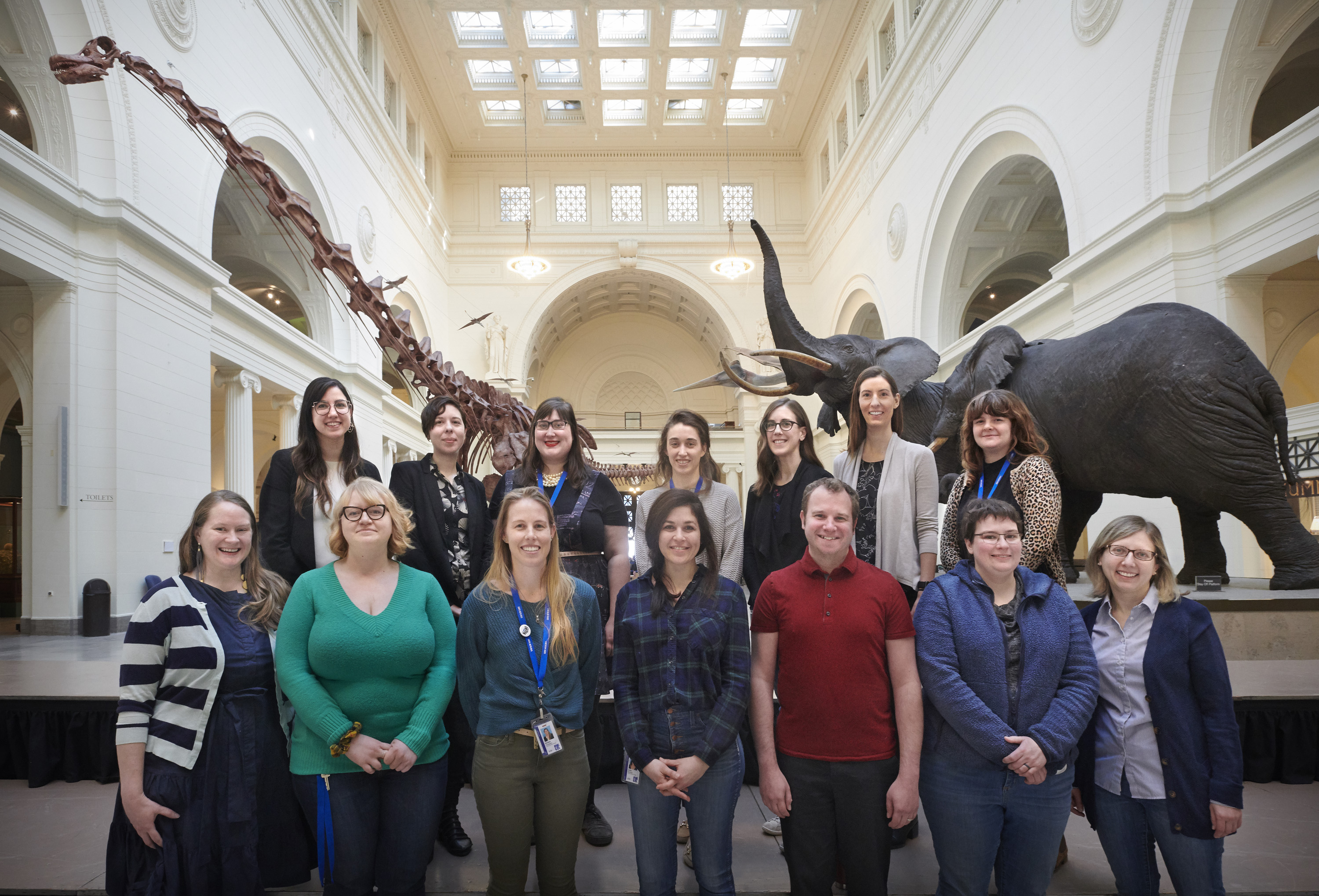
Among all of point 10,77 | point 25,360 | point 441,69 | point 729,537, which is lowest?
point 729,537

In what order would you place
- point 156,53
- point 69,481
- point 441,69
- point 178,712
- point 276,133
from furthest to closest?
1. point 441,69
2. point 276,133
3. point 156,53
4. point 69,481
5. point 178,712

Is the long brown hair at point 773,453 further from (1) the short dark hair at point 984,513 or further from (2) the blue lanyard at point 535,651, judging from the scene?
(2) the blue lanyard at point 535,651

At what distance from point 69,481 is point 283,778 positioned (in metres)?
7.94

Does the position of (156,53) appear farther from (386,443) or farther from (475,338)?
(475,338)

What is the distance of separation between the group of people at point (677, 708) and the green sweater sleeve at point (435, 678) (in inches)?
0.4

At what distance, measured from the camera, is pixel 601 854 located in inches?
131

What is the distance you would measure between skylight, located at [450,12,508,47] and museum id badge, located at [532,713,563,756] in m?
22.4

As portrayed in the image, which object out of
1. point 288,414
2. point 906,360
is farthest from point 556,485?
point 288,414

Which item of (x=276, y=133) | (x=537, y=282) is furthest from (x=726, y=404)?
(x=276, y=133)

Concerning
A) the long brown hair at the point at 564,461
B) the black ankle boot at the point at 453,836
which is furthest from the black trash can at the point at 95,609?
the long brown hair at the point at 564,461

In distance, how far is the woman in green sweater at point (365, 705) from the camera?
252cm

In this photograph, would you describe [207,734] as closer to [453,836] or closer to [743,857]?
[453,836]

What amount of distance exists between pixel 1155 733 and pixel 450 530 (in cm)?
292

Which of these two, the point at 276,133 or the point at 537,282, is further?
the point at 537,282
